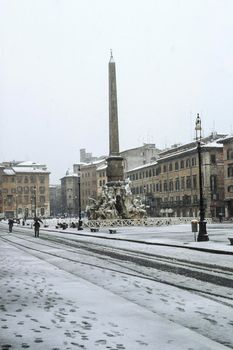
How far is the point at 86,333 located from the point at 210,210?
245 ft

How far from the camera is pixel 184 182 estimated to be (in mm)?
87250

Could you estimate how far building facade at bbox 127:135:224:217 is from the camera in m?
81.4

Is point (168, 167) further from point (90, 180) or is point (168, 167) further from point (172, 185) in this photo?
point (90, 180)

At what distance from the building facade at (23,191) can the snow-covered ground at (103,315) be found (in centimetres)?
13636

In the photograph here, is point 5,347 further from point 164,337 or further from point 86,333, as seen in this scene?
point 164,337

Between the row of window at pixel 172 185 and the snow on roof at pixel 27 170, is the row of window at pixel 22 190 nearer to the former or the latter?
the snow on roof at pixel 27 170

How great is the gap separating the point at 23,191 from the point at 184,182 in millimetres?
74755

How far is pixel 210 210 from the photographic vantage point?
80125 millimetres

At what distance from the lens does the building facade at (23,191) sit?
488 feet

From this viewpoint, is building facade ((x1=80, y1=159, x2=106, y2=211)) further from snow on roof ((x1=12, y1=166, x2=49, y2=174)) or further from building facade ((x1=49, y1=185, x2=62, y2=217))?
building facade ((x1=49, y1=185, x2=62, y2=217))

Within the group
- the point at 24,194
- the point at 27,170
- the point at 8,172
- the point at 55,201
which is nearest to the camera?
the point at 8,172

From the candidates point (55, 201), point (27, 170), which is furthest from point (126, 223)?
point (55, 201)

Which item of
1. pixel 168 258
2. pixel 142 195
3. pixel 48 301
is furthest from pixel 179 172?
pixel 48 301

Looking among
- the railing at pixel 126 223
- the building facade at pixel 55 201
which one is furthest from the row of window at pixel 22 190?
the railing at pixel 126 223
